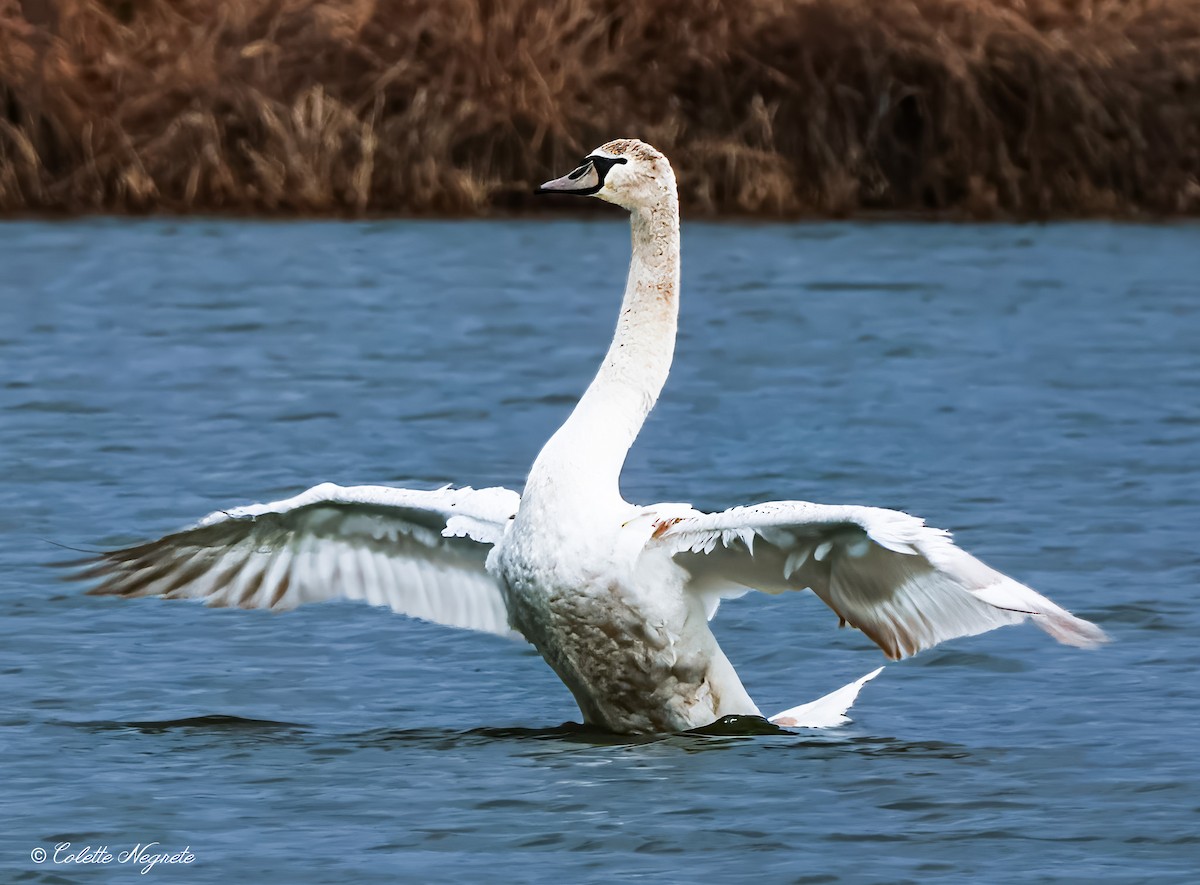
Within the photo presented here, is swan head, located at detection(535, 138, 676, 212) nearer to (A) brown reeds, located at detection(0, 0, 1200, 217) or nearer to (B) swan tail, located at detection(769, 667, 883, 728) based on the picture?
(B) swan tail, located at detection(769, 667, 883, 728)

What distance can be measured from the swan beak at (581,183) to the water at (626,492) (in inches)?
77.8

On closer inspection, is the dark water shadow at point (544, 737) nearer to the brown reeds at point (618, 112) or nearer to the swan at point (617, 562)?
the swan at point (617, 562)

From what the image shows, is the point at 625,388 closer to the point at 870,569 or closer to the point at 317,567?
the point at 870,569

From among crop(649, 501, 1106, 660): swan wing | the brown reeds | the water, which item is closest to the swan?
crop(649, 501, 1106, 660): swan wing

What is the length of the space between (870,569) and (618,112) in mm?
18636

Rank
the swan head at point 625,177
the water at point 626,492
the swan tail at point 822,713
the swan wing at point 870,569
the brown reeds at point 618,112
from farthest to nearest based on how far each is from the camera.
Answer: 1. the brown reeds at point 618,112
2. the swan head at point 625,177
3. the swan tail at point 822,713
4. the water at point 626,492
5. the swan wing at point 870,569

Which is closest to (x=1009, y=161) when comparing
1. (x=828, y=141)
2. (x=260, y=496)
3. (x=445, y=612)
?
(x=828, y=141)

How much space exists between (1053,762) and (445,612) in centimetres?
238

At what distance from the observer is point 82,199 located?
25.6 meters

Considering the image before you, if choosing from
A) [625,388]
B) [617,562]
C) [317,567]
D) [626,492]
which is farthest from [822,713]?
[626,492]

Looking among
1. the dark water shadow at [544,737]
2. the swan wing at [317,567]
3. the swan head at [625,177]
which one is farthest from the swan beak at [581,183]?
the dark water shadow at [544,737]

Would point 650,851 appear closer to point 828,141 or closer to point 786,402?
point 786,402

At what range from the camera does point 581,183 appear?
339 inches

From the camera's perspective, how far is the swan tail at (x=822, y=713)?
27.9 feet
